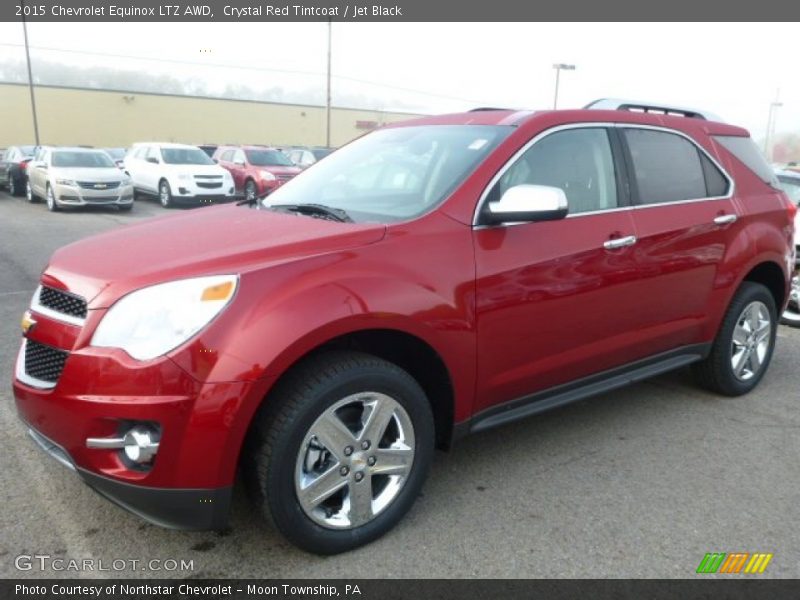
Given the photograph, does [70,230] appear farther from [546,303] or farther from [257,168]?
[546,303]

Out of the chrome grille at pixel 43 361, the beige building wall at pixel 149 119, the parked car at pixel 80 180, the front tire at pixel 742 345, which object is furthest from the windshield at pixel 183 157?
the beige building wall at pixel 149 119

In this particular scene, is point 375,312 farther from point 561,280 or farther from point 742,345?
point 742,345

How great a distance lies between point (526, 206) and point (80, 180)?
49.6 feet

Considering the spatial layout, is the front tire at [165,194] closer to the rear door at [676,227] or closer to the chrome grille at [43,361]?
the rear door at [676,227]

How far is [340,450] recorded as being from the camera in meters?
2.64

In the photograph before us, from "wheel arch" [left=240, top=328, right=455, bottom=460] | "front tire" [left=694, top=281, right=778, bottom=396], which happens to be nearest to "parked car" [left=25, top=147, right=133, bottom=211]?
"front tire" [left=694, top=281, right=778, bottom=396]

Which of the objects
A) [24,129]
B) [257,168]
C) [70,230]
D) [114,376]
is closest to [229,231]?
[114,376]

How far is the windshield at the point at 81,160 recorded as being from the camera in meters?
16.5

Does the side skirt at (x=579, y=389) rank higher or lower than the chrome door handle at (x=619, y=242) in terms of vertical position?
lower

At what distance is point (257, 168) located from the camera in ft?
65.0

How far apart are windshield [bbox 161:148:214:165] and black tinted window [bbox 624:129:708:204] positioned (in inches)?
647

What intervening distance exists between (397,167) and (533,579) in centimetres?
207

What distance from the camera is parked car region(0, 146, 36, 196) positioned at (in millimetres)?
19828

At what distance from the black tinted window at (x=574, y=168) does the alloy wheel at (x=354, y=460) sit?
124 centimetres
